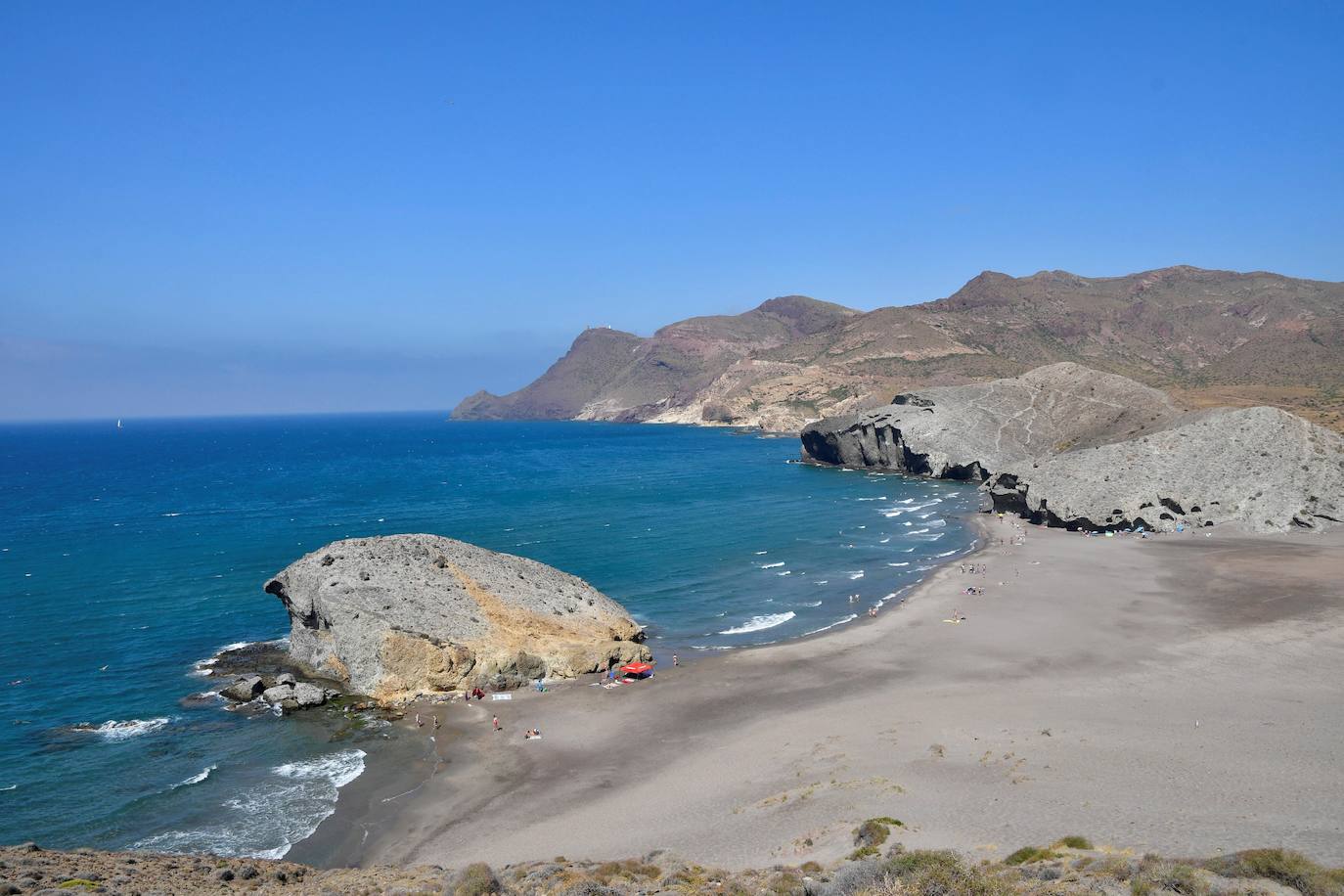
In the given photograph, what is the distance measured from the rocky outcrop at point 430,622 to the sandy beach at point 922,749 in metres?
2.01

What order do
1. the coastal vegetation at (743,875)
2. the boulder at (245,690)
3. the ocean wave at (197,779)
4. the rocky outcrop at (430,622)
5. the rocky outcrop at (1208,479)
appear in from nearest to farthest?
the coastal vegetation at (743,875) → the ocean wave at (197,779) → the boulder at (245,690) → the rocky outcrop at (430,622) → the rocky outcrop at (1208,479)

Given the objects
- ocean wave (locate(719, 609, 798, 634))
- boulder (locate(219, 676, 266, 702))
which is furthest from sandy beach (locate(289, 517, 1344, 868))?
boulder (locate(219, 676, 266, 702))

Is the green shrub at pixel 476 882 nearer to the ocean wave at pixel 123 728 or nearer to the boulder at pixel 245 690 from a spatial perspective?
the ocean wave at pixel 123 728

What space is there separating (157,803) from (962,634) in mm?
34757

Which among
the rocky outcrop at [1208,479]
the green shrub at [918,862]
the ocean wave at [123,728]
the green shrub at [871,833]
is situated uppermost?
the rocky outcrop at [1208,479]

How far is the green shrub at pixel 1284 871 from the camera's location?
1491cm

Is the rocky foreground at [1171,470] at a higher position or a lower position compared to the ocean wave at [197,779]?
higher

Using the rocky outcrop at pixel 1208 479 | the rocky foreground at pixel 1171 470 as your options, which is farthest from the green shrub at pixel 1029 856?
the rocky foreground at pixel 1171 470

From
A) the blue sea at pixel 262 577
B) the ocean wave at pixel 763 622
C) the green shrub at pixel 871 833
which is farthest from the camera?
the ocean wave at pixel 763 622

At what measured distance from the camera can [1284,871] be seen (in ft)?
51.0

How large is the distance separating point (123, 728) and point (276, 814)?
36.1 ft

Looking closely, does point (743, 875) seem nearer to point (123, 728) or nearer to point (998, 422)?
point (123, 728)

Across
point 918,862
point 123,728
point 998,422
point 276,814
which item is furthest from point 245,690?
point 998,422

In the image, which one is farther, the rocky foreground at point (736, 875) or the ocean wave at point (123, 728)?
the ocean wave at point (123, 728)
